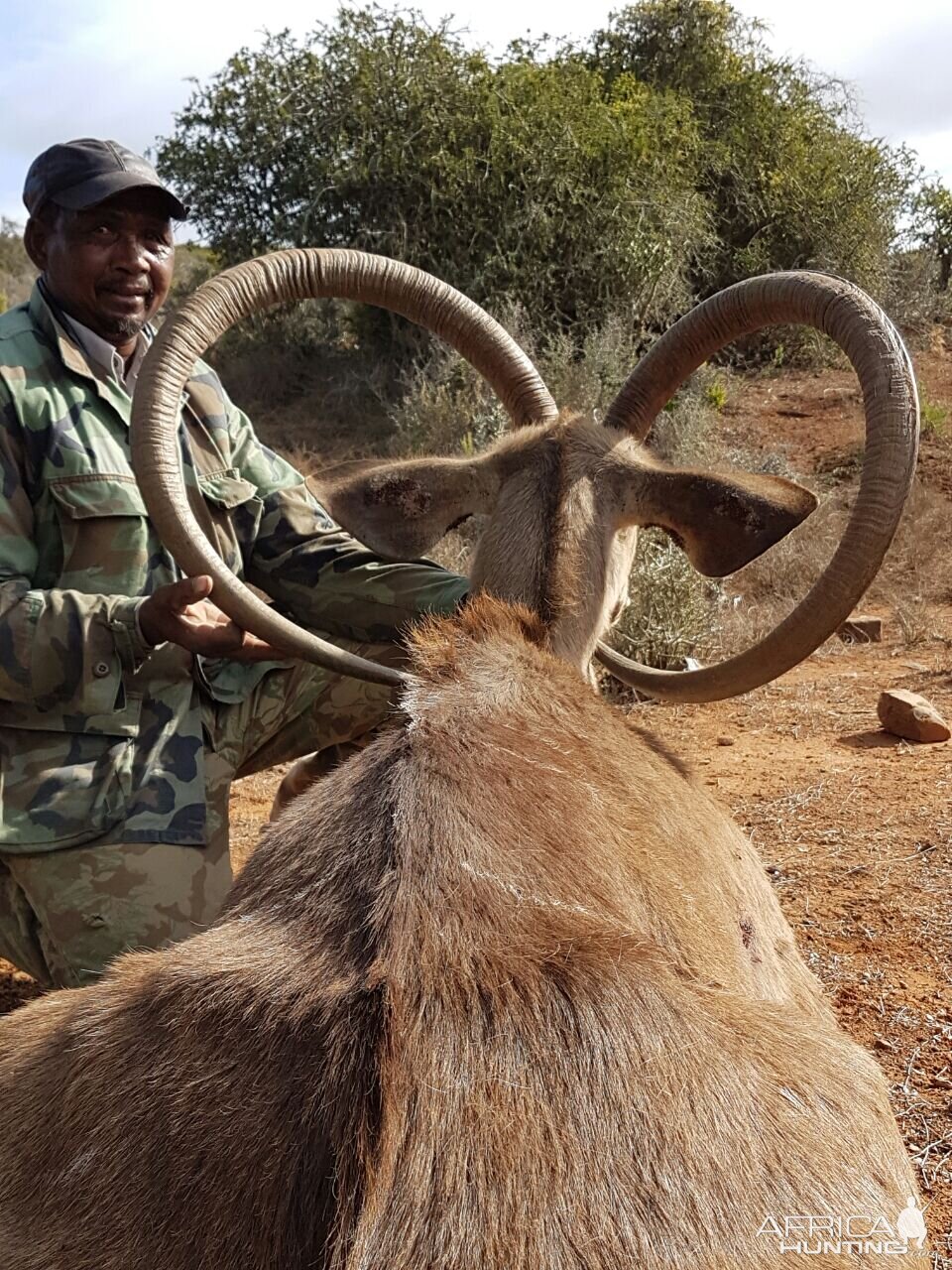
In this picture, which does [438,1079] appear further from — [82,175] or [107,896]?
[82,175]

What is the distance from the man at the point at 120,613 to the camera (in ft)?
11.8

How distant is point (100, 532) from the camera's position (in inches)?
153

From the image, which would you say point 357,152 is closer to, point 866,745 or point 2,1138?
point 866,745

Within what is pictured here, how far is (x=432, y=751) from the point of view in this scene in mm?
2518

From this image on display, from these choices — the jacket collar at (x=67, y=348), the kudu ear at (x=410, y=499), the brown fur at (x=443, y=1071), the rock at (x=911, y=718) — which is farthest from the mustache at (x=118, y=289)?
the rock at (x=911, y=718)

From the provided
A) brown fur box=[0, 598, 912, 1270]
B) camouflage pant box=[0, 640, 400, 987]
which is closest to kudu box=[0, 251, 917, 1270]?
brown fur box=[0, 598, 912, 1270]

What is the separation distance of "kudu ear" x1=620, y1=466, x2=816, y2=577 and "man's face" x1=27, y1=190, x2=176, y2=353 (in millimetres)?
1928

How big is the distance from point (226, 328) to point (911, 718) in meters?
4.60

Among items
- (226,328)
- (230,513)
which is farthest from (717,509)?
(230,513)

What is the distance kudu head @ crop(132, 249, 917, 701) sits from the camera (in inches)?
128

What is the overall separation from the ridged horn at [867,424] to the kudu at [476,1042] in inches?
0.6

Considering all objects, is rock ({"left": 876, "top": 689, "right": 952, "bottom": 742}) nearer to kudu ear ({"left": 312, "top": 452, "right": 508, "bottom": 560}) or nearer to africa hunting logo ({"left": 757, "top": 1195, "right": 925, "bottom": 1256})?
kudu ear ({"left": 312, "top": 452, "right": 508, "bottom": 560})

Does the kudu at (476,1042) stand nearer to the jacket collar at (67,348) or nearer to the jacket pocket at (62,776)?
the jacket pocket at (62,776)

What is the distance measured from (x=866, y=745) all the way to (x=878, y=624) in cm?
270
